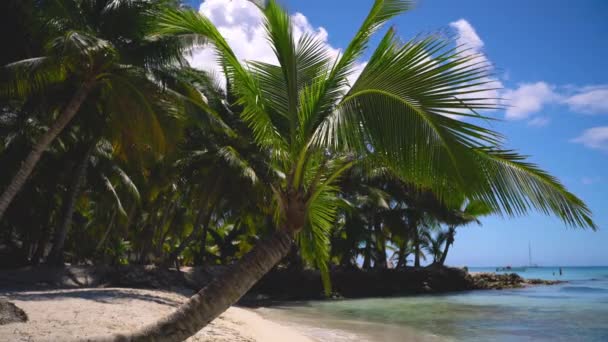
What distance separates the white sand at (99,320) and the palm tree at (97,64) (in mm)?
2857

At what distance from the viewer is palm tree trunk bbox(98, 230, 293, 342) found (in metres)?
3.60

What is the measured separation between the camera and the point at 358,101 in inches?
167

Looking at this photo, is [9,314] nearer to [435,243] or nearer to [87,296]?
[87,296]

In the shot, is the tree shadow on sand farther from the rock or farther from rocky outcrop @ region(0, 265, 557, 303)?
the rock

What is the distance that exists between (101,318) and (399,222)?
82.3 feet

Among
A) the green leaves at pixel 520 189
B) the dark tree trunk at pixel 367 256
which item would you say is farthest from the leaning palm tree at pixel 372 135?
the dark tree trunk at pixel 367 256

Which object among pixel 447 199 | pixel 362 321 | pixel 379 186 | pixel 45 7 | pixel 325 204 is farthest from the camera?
pixel 379 186

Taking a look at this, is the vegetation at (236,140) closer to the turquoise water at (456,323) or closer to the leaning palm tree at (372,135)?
the leaning palm tree at (372,135)

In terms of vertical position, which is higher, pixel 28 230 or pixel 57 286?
pixel 28 230

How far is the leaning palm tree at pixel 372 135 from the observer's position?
3.68 m

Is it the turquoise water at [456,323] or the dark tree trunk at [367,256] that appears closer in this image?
the turquoise water at [456,323]

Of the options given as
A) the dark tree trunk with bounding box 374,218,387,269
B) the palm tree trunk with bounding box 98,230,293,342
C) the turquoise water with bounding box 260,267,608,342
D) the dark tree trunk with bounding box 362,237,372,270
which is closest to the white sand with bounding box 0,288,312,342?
the palm tree trunk with bounding box 98,230,293,342

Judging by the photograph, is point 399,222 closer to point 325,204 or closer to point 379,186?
point 379,186

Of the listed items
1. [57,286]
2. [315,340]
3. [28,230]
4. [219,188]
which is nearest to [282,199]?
[315,340]
